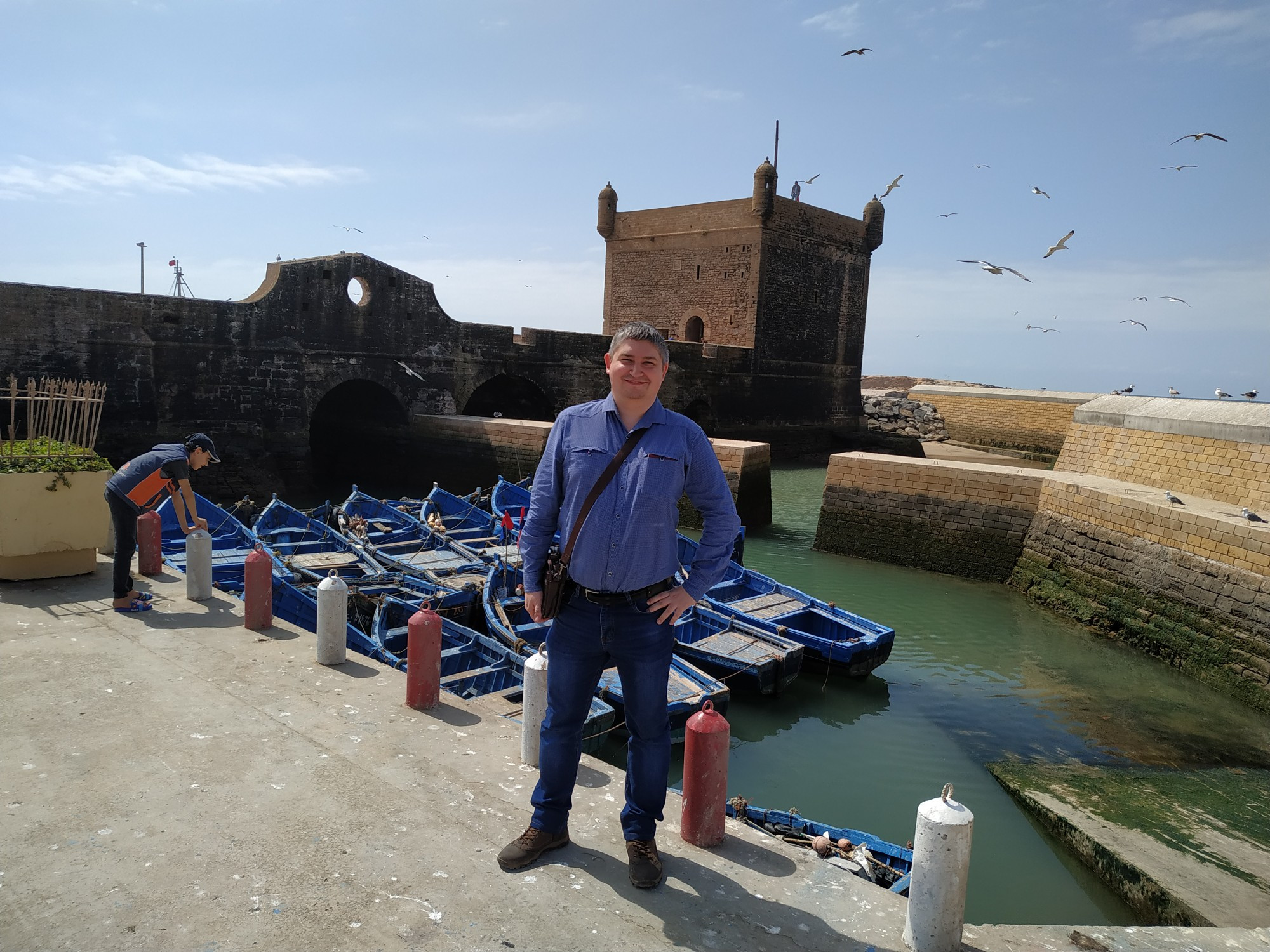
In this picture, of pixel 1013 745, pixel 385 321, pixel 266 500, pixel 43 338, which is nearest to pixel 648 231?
pixel 385 321

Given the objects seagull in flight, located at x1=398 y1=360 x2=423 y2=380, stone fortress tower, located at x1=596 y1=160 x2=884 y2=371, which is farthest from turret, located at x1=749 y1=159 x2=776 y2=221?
seagull in flight, located at x1=398 y1=360 x2=423 y2=380

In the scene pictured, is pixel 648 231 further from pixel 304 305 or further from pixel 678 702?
pixel 678 702

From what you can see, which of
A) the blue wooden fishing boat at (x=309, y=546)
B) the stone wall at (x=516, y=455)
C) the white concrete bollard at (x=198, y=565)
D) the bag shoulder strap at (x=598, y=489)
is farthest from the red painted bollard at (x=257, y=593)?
the stone wall at (x=516, y=455)

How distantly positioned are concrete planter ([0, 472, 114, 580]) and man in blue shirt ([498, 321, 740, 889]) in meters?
5.53

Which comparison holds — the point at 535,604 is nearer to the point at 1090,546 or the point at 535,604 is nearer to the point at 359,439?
the point at 1090,546

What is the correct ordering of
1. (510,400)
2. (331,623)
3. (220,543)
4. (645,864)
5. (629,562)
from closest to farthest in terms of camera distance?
1. (629,562)
2. (645,864)
3. (331,623)
4. (220,543)
5. (510,400)

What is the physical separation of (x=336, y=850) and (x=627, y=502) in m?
1.96

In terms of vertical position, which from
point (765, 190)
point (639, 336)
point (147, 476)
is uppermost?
point (765, 190)

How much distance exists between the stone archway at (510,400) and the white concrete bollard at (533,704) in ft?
73.3

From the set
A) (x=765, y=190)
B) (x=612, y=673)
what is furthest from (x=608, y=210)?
(x=612, y=673)

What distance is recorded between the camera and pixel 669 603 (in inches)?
127

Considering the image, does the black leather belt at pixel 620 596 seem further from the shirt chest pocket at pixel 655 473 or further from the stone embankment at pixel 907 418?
the stone embankment at pixel 907 418

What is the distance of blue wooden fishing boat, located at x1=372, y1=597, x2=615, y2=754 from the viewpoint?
22.0 ft

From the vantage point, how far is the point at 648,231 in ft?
111
